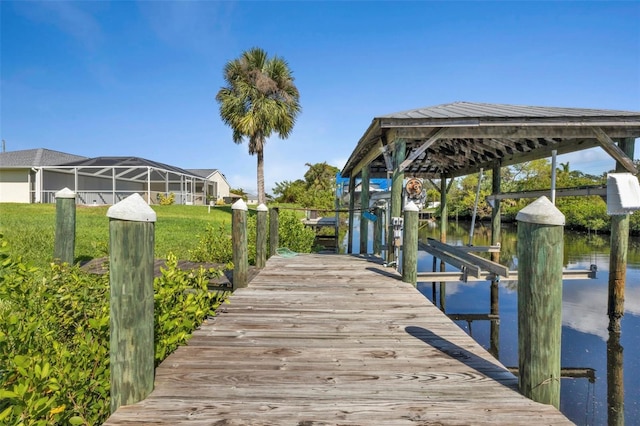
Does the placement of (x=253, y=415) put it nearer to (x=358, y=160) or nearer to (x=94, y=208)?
(x=358, y=160)

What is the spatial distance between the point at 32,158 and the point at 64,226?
2655cm

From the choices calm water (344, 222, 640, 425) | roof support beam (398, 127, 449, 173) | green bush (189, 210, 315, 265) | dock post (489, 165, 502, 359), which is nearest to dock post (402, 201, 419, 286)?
roof support beam (398, 127, 449, 173)

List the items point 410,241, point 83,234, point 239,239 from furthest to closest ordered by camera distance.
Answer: point 83,234 → point 410,241 → point 239,239

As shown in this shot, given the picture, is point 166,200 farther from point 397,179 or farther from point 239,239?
point 239,239

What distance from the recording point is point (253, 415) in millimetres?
1975

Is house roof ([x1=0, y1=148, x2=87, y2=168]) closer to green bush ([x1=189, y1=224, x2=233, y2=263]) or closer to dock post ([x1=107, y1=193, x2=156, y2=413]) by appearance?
green bush ([x1=189, y1=224, x2=233, y2=263])

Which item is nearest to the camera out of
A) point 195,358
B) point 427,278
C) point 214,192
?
point 195,358

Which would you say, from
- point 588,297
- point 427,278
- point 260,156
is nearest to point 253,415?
point 427,278

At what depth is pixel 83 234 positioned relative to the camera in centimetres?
1174

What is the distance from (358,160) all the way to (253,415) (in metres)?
9.82

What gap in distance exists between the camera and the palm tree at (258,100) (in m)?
19.7

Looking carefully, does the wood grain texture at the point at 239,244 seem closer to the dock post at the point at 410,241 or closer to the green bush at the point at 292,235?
the dock post at the point at 410,241

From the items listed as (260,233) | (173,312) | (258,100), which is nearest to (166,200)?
(258,100)

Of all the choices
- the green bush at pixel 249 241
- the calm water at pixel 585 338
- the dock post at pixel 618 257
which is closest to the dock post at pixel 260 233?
the green bush at pixel 249 241
